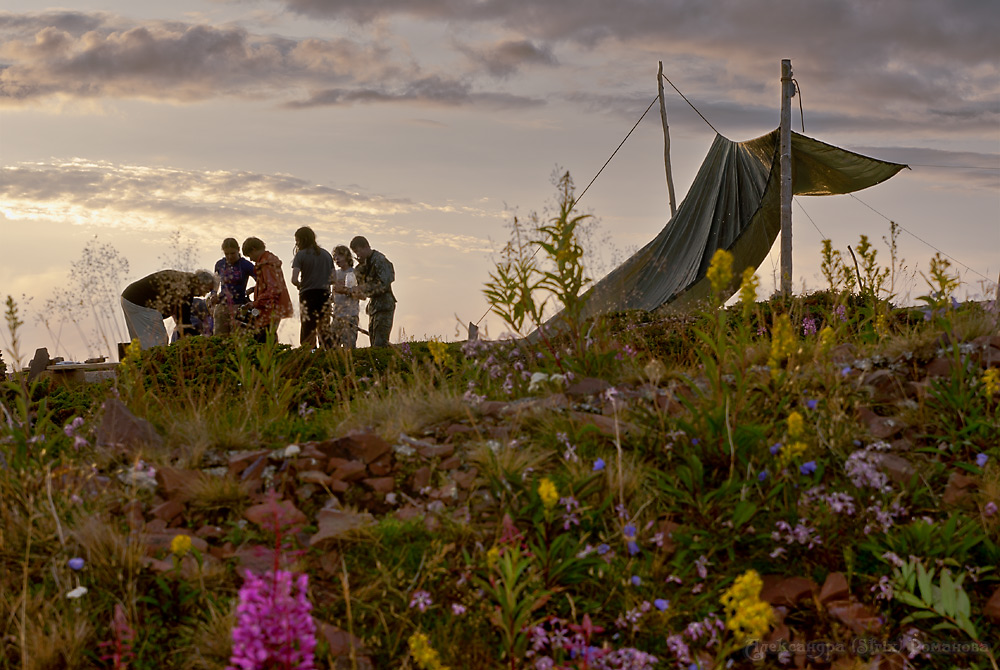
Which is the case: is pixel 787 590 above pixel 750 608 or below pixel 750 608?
below

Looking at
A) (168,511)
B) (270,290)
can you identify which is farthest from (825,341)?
(270,290)

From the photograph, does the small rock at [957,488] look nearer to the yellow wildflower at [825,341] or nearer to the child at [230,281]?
the yellow wildflower at [825,341]

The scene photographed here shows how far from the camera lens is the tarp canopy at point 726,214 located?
1529 centimetres

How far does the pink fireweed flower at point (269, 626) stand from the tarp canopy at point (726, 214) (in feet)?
43.4

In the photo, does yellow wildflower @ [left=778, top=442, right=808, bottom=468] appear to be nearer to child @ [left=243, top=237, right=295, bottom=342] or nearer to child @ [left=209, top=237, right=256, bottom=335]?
child @ [left=243, top=237, right=295, bottom=342]

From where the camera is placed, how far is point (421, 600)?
2.86m

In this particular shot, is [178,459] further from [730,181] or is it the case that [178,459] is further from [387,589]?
[730,181]

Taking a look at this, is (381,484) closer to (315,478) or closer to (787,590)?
(315,478)

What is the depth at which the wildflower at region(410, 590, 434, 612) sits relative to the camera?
2.84 metres

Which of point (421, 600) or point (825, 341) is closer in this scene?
point (421, 600)

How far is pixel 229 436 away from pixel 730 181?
13749mm

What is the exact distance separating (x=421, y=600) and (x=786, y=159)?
46.6ft

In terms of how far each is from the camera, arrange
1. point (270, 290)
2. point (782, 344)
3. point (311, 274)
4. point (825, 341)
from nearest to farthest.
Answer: point (782, 344) < point (825, 341) < point (270, 290) < point (311, 274)

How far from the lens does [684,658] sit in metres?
2.78
